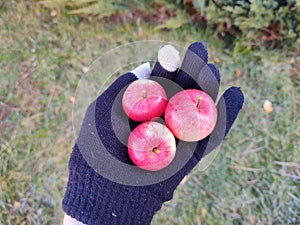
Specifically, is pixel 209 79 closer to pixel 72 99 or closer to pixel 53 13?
pixel 72 99

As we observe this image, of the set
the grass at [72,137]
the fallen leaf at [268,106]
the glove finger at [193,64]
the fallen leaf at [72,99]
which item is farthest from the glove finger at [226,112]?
the fallen leaf at [72,99]

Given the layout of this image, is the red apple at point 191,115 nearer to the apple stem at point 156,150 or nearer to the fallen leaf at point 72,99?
the apple stem at point 156,150

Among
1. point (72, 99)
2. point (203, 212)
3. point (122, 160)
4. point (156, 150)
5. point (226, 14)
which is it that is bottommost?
point (203, 212)

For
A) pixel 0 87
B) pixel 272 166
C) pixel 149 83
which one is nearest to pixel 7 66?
pixel 0 87

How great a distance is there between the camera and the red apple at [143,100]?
1.84 m

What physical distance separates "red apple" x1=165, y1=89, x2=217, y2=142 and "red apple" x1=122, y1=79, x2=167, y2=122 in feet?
0.20

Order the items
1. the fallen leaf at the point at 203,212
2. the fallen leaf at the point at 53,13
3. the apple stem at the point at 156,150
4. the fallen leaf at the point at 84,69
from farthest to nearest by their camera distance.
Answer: the fallen leaf at the point at 53,13, the fallen leaf at the point at 84,69, the fallen leaf at the point at 203,212, the apple stem at the point at 156,150

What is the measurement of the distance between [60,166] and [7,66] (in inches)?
36.2

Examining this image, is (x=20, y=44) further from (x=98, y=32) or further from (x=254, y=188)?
(x=254, y=188)

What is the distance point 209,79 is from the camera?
76.5 inches

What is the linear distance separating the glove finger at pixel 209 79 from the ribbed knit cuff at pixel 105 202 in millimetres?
624

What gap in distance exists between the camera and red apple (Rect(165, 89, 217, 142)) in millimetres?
1800

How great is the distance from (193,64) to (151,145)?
509 millimetres

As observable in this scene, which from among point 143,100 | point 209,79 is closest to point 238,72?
point 209,79
